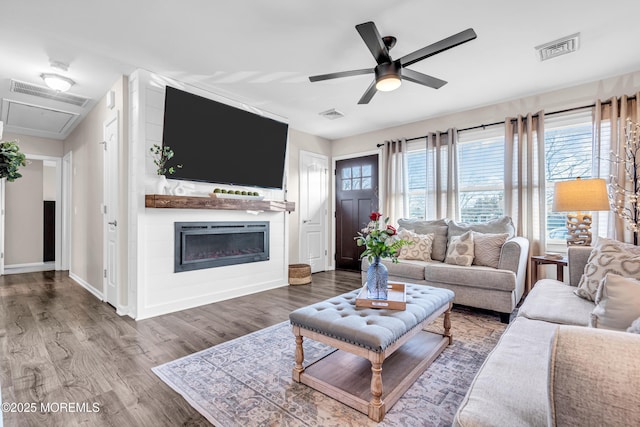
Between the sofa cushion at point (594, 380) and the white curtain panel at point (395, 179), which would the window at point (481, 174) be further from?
the sofa cushion at point (594, 380)

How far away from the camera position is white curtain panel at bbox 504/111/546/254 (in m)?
3.66

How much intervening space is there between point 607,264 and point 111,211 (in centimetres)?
448

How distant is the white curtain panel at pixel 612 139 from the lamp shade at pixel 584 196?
2.32 ft

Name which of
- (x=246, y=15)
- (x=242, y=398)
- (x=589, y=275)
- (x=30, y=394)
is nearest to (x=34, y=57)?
(x=246, y=15)

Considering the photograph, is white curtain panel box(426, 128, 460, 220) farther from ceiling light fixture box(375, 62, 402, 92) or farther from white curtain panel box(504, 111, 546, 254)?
ceiling light fixture box(375, 62, 402, 92)

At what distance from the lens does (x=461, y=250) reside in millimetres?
3445

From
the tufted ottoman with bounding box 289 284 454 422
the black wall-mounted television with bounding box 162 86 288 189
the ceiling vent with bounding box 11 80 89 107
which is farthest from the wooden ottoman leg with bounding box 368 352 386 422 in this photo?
the ceiling vent with bounding box 11 80 89 107

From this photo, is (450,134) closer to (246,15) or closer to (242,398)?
(246,15)

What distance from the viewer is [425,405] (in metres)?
1.67

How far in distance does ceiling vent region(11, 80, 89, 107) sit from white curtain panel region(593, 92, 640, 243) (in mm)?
5986

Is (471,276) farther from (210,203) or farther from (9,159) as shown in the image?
(9,159)

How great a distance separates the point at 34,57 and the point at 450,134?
15.7ft

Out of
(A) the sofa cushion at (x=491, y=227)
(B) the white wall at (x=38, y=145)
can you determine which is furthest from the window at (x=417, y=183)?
(B) the white wall at (x=38, y=145)

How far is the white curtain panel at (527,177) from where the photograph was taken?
12.0 feet
